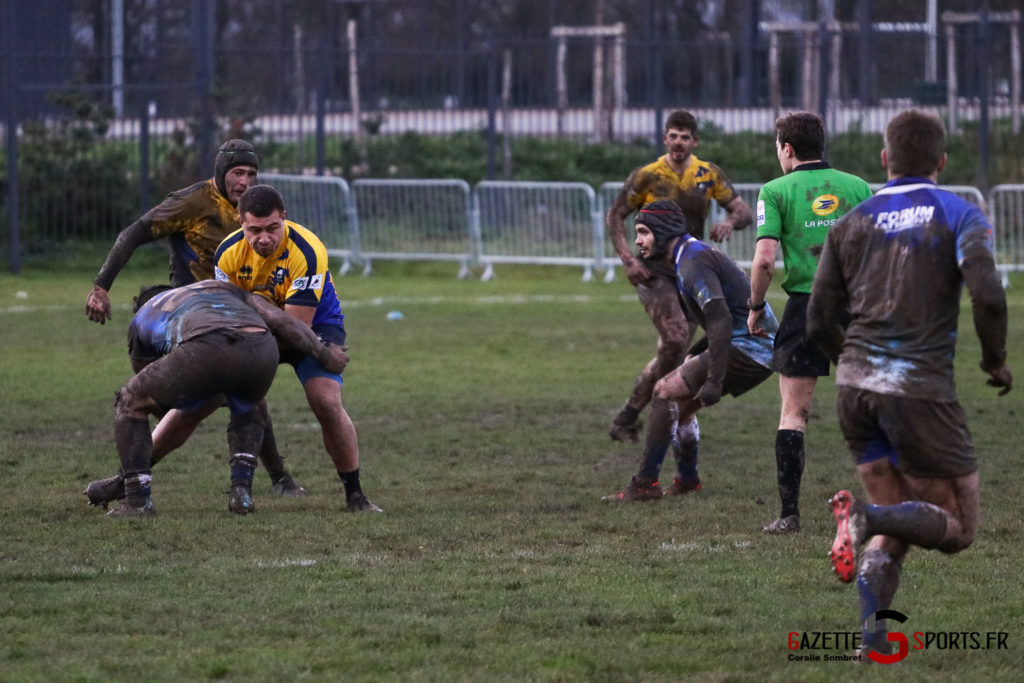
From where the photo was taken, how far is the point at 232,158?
328 inches

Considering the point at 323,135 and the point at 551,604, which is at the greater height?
the point at 323,135

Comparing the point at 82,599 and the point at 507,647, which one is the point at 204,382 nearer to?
the point at 82,599

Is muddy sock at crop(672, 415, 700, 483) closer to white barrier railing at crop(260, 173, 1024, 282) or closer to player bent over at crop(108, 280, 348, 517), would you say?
player bent over at crop(108, 280, 348, 517)

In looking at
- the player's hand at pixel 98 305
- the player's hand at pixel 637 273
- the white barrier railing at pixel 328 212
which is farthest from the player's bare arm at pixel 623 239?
the white barrier railing at pixel 328 212

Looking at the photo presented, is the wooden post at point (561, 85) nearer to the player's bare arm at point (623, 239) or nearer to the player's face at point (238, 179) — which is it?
the player's bare arm at point (623, 239)

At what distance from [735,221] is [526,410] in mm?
2359

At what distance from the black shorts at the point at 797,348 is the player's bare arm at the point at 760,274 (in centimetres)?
16

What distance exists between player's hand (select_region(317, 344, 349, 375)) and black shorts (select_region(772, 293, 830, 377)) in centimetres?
204

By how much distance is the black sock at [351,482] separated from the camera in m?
7.92

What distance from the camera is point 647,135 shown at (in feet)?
89.4

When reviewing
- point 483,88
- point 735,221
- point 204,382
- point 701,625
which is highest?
point 483,88

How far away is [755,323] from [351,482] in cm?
213

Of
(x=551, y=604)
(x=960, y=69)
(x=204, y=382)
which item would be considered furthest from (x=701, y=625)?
(x=960, y=69)

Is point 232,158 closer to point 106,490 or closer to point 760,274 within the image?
point 106,490
